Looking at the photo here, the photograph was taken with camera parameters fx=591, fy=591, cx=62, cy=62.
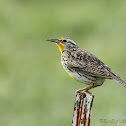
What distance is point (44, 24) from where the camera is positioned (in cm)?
1363

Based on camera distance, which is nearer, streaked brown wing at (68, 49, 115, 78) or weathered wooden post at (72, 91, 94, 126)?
weathered wooden post at (72, 91, 94, 126)

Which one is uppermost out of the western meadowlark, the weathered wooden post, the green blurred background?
the green blurred background

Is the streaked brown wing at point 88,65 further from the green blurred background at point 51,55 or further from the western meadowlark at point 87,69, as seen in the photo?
the green blurred background at point 51,55

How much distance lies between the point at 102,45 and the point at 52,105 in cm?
340

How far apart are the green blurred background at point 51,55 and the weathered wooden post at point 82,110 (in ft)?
7.60

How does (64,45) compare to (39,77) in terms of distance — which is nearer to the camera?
(64,45)

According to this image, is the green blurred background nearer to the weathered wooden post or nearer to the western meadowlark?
the western meadowlark

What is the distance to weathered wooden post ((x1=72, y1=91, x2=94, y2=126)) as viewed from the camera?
507cm

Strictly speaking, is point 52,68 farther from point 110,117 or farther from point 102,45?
point 110,117

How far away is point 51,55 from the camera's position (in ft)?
36.8

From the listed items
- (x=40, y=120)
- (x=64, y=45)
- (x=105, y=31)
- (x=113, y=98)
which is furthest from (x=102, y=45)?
(x=64, y=45)

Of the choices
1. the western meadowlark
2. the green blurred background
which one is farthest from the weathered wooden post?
the green blurred background

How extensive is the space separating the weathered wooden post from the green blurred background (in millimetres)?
2318

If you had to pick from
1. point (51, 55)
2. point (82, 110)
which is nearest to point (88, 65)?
point (82, 110)
